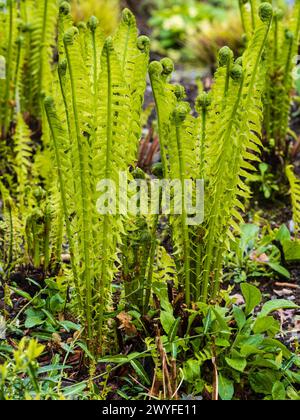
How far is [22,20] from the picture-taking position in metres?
3.80

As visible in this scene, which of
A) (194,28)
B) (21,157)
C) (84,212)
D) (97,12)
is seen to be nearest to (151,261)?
(84,212)

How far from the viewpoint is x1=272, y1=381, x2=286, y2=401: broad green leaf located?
7.47 feet

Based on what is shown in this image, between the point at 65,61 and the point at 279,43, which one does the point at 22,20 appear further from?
the point at 65,61

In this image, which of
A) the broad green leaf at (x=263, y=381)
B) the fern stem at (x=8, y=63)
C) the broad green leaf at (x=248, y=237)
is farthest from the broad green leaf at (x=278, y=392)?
the fern stem at (x=8, y=63)

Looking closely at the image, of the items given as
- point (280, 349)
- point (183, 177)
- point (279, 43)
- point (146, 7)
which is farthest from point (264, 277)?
point (146, 7)

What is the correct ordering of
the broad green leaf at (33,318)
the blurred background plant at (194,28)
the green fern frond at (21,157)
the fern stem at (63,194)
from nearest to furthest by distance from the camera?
the fern stem at (63,194) → the broad green leaf at (33,318) → the green fern frond at (21,157) → the blurred background plant at (194,28)

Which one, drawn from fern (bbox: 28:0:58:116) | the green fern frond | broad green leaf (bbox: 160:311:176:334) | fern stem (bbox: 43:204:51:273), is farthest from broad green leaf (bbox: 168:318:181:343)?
fern (bbox: 28:0:58:116)

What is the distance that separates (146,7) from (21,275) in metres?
5.11

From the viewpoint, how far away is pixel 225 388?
2.28 metres

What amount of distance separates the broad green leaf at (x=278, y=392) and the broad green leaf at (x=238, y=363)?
0.12 m

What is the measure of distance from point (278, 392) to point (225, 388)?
0.59 ft

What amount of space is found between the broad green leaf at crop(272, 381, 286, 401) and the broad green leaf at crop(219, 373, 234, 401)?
140 mm

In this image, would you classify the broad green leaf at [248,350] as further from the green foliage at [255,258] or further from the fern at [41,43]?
the fern at [41,43]

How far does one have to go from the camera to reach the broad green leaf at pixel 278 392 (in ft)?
7.47
